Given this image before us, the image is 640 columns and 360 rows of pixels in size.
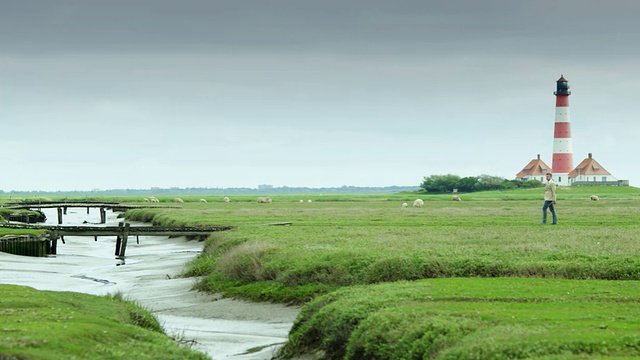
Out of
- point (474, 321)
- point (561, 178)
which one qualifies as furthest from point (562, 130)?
point (474, 321)

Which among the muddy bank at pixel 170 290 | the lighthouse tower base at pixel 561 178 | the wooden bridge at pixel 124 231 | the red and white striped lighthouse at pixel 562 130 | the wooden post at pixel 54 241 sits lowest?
the muddy bank at pixel 170 290

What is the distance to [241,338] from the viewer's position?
80.1ft

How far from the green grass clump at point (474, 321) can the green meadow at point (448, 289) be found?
0.03m

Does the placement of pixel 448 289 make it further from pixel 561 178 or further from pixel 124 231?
pixel 561 178

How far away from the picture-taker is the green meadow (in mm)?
16562

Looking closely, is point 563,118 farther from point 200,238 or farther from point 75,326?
point 75,326

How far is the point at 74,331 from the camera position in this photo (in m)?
17.1

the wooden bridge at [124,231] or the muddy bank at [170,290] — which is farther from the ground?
the wooden bridge at [124,231]

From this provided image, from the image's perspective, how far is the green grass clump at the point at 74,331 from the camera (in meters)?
15.5

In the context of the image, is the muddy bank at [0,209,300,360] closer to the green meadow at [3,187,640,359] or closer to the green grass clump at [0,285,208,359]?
the green meadow at [3,187,640,359]

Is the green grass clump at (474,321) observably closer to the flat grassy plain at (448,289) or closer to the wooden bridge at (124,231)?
the flat grassy plain at (448,289)

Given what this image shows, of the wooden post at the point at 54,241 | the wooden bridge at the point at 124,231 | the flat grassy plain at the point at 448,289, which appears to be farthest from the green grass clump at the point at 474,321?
the wooden post at the point at 54,241

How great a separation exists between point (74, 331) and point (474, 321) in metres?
8.47

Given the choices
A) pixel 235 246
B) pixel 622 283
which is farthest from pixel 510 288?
pixel 235 246
